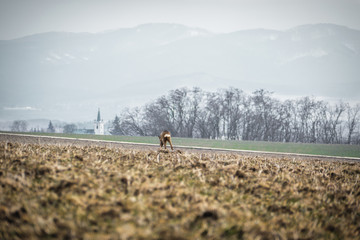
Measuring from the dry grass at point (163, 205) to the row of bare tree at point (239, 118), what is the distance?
49.0 metres

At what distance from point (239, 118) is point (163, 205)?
5387 cm

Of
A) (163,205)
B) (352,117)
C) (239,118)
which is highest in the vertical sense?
(352,117)

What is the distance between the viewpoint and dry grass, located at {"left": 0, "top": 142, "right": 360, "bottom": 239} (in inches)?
93.7

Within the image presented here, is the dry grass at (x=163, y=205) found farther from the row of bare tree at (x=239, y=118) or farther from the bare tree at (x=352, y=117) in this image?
the bare tree at (x=352, y=117)

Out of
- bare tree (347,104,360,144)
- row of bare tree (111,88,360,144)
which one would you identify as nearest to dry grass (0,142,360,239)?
row of bare tree (111,88,360,144)

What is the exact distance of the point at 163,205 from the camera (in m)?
2.94

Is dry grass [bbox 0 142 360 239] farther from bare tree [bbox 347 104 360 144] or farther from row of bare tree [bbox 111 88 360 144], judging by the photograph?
bare tree [bbox 347 104 360 144]

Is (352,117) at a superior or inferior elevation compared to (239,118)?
superior

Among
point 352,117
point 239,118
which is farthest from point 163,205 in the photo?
point 352,117

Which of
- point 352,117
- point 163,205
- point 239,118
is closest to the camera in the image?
point 163,205

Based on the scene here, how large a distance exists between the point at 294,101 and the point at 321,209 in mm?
59218

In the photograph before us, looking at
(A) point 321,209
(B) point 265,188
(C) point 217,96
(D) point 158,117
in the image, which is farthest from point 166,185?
(C) point 217,96

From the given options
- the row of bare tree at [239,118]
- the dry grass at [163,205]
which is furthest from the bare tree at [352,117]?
the dry grass at [163,205]

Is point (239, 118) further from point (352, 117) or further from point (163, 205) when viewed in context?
point (163, 205)
